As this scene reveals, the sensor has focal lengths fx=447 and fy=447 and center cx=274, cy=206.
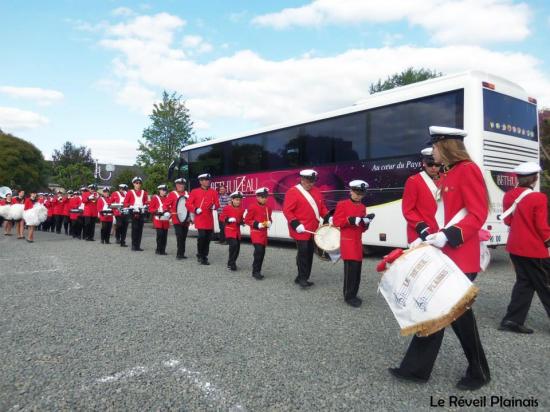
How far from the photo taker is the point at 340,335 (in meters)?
4.62

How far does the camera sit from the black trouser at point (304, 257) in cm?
719

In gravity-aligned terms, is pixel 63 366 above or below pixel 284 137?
below

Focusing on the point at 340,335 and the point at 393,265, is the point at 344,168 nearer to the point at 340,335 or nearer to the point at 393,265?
the point at 340,335

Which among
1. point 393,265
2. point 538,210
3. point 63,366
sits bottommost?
point 63,366

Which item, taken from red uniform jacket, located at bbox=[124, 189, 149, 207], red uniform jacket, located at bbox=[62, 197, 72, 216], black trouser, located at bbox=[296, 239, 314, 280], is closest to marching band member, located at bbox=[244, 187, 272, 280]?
black trouser, located at bbox=[296, 239, 314, 280]

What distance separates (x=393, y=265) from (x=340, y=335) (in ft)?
5.04

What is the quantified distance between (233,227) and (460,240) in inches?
257

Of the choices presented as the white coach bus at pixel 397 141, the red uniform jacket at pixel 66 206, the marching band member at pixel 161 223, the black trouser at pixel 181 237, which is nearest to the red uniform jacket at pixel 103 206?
the marching band member at pixel 161 223

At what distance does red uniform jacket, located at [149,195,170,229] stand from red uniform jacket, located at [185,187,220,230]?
179 centimetres

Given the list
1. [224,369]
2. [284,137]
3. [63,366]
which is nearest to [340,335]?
[224,369]

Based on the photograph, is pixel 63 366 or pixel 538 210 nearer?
pixel 63 366

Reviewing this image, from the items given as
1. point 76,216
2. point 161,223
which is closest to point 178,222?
point 161,223

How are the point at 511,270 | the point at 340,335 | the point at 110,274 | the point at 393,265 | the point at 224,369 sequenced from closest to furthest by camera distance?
1. the point at 393,265
2. the point at 224,369
3. the point at 340,335
4. the point at 110,274
5. the point at 511,270

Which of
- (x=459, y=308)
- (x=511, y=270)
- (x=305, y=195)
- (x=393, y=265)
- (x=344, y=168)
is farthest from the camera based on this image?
(x=344, y=168)
